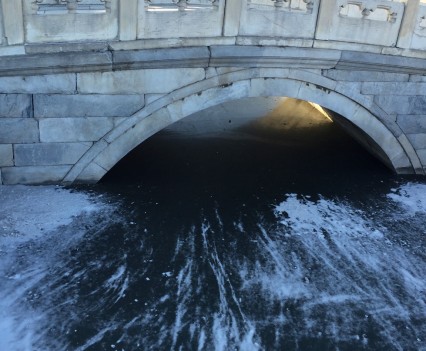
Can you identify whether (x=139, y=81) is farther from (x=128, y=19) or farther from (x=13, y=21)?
(x=13, y=21)

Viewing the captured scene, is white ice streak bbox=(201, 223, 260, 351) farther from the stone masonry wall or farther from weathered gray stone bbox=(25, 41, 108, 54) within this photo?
weathered gray stone bbox=(25, 41, 108, 54)

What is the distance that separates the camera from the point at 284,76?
22.6 ft

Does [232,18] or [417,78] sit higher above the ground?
[232,18]

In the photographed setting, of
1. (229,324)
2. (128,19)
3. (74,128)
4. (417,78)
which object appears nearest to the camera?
(229,324)

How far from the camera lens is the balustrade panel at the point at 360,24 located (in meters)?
6.77

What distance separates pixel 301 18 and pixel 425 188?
3369mm

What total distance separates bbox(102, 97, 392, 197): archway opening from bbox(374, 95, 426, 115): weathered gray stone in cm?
77

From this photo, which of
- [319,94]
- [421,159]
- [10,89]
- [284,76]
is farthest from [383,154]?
[10,89]

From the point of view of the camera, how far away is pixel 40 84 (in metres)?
6.04

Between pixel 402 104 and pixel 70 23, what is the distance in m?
5.05

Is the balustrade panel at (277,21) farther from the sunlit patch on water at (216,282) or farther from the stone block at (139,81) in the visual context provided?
the sunlit patch on water at (216,282)

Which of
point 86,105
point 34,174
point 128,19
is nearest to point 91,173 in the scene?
point 34,174

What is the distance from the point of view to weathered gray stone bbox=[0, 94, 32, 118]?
6016mm

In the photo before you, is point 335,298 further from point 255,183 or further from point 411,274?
point 255,183
